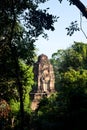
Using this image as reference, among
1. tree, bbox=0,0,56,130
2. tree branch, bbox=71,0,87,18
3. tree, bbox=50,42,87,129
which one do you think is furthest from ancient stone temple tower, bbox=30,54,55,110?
tree branch, bbox=71,0,87,18

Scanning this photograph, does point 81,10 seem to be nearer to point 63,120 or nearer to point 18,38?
point 18,38

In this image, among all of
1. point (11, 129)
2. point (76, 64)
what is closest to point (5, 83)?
point (11, 129)

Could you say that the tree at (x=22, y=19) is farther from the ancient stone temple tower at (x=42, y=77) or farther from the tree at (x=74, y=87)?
the ancient stone temple tower at (x=42, y=77)

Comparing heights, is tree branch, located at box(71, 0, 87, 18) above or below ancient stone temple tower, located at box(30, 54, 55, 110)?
below

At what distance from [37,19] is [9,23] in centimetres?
196

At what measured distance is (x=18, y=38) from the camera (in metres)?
18.7

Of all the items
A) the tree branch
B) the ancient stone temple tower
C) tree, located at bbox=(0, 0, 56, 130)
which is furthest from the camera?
the ancient stone temple tower

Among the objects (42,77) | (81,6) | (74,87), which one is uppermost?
(42,77)

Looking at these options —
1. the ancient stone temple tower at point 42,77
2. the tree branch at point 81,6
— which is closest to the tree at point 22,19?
the tree branch at point 81,6

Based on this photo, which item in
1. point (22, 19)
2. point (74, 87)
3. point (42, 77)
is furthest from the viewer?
point (42, 77)

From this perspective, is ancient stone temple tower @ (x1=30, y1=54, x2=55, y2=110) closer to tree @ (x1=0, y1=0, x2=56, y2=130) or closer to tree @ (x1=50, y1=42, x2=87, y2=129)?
tree @ (x1=50, y1=42, x2=87, y2=129)

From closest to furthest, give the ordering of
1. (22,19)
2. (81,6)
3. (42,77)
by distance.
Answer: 1. (81,6)
2. (22,19)
3. (42,77)

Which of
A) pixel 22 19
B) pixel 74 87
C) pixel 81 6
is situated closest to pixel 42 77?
pixel 74 87

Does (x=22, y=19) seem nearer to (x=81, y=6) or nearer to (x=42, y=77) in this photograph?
(x=81, y=6)
